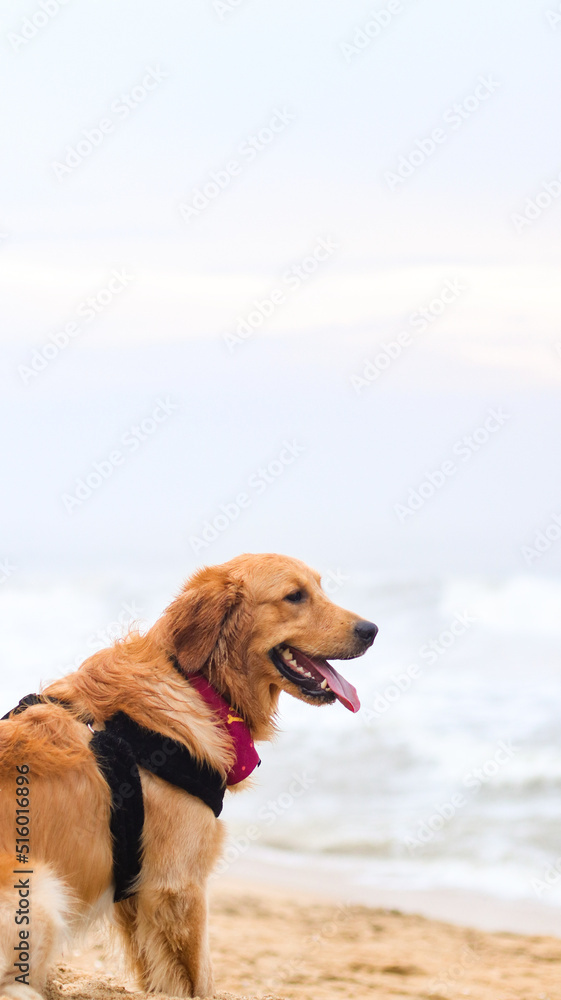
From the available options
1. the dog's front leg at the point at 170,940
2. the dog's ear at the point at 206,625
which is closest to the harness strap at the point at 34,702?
the dog's ear at the point at 206,625

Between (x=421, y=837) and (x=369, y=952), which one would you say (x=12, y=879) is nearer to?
(x=369, y=952)

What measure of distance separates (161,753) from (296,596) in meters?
0.96

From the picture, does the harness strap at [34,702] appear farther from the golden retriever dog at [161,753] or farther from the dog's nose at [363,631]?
the dog's nose at [363,631]

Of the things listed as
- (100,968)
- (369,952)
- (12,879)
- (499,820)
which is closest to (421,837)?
(499,820)

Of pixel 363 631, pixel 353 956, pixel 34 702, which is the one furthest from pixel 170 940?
pixel 353 956

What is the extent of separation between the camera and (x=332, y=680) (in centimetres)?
448

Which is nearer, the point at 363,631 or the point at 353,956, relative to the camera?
the point at 363,631

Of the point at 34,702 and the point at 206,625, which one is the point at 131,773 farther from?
the point at 206,625

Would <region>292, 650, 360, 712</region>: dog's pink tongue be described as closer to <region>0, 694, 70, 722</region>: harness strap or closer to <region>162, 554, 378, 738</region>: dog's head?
<region>162, 554, 378, 738</region>: dog's head

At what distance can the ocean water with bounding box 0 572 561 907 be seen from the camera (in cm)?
909

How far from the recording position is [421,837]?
9648mm

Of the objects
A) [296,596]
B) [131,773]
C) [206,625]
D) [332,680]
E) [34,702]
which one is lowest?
[131,773]

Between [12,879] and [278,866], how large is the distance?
6260mm

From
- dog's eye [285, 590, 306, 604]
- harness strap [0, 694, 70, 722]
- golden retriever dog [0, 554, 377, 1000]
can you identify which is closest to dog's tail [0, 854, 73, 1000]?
golden retriever dog [0, 554, 377, 1000]
